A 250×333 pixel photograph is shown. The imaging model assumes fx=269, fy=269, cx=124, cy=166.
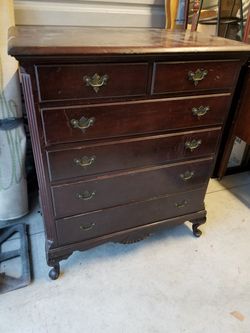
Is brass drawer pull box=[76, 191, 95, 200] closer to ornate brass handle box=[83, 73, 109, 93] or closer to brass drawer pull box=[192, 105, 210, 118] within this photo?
ornate brass handle box=[83, 73, 109, 93]

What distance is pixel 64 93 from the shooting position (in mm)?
952

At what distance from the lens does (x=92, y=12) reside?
1.58 metres

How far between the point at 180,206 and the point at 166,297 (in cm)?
47

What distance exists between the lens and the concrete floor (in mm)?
1215

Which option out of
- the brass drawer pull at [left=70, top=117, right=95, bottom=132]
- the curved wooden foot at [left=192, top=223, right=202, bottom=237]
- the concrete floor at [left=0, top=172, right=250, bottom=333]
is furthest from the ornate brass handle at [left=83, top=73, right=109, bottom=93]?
the curved wooden foot at [left=192, top=223, right=202, bottom=237]

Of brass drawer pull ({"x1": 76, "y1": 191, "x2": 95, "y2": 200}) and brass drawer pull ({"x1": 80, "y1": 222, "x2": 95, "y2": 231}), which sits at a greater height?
brass drawer pull ({"x1": 76, "y1": 191, "x2": 95, "y2": 200})

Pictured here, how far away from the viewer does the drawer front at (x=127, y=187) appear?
1.20 meters

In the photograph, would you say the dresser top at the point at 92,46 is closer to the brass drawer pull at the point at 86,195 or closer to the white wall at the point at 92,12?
the white wall at the point at 92,12

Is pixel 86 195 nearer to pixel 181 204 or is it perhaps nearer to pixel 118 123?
pixel 118 123

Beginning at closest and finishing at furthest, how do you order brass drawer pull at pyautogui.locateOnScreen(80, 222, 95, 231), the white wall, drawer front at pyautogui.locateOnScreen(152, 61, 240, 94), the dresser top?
the dresser top
drawer front at pyautogui.locateOnScreen(152, 61, 240, 94)
brass drawer pull at pyautogui.locateOnScreen(80, 222, 95, 231)
the white wall

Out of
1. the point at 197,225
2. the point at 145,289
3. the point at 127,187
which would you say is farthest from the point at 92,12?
the point at 145,289

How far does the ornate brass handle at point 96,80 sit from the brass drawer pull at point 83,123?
12 centimetres

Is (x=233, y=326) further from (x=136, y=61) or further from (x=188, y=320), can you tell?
(x=136, y=61)

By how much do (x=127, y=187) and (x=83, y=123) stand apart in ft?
1.34
